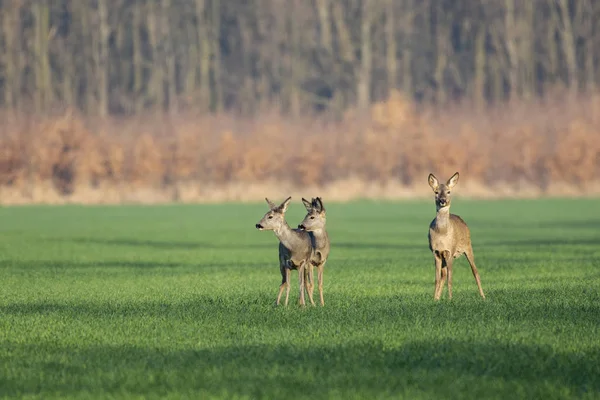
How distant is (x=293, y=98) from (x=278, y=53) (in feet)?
21.4

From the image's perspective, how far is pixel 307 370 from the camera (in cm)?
1121

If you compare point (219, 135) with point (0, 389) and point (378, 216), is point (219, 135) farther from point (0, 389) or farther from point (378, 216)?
point (0, 389)

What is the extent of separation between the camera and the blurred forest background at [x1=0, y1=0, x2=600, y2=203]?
206ft

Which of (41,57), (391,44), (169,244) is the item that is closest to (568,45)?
(391,44)

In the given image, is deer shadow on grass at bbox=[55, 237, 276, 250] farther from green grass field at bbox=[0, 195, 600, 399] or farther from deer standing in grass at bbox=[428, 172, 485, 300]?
deer standing in grass at bbox=[428, 172, 485, 300]

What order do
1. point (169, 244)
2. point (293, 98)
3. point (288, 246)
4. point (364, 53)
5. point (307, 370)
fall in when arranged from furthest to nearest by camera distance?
point (293, 98) < point (364, 53) < point (169, 244) < point (288, 246) < point (307, 370)

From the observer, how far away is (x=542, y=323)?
14.3m

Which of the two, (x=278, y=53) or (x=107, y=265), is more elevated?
(x=278, y=53)

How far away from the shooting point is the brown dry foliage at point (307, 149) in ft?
205

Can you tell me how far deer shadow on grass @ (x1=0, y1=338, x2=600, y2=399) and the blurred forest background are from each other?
47.5m

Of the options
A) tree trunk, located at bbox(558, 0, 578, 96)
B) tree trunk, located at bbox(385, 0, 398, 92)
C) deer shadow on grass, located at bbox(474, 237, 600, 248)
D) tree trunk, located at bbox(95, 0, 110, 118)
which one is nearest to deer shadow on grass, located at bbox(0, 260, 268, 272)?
deer shadow on grass, located at bbox(474, 237, 600, 248)

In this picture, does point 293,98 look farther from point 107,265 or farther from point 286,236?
point 286,236

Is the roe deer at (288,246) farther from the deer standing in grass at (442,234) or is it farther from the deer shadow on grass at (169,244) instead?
the deer shadow on grass at (169,244)

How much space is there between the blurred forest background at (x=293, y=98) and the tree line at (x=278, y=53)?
16cm
